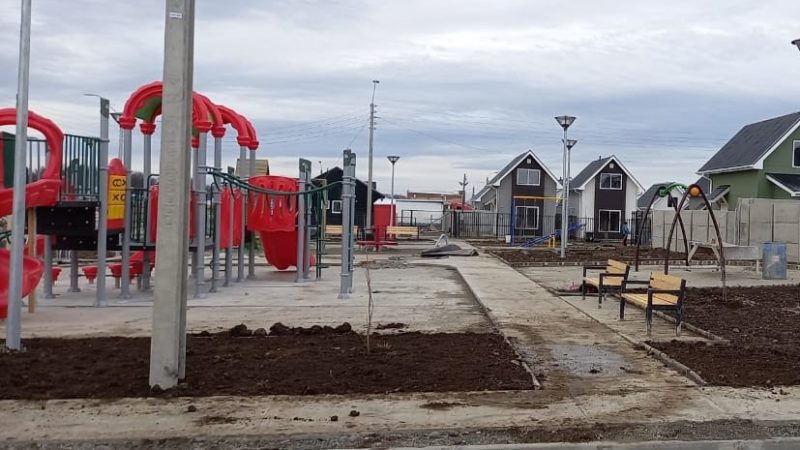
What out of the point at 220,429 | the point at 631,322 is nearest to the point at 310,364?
the point at 220,429

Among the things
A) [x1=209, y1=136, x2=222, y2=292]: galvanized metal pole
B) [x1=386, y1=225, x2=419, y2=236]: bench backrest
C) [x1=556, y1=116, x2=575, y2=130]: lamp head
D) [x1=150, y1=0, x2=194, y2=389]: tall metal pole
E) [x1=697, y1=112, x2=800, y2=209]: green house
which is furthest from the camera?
[x1=386, y1=225, x2=419, y2=236]: bench backrest

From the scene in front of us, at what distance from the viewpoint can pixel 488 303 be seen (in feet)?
42.7

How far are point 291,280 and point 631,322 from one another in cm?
941

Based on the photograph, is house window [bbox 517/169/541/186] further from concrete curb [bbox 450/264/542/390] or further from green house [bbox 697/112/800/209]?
concrete curb [bbox 450/264/542/390]

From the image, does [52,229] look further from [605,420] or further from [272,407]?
[605,420]

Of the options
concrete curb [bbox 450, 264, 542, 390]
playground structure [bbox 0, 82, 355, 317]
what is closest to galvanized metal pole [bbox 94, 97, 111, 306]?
playground structure [bbox 0, 82, 355, 317]

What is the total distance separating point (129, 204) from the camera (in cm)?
1334

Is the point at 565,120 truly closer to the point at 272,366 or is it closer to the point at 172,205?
the point at 272,366

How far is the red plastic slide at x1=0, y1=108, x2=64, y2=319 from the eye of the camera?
1062 cm

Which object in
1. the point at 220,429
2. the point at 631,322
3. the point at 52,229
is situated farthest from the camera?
the point at 52,229

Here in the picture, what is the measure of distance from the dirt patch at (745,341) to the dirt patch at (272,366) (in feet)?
7.08

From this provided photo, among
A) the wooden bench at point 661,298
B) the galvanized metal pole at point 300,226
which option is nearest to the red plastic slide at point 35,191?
the galvanized metal pole at point 300,226

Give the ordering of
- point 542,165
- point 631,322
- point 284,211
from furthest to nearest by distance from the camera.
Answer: point 542,165 → point 284,211 → point 631,322

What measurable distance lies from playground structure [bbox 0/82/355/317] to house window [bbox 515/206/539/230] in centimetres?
3724
